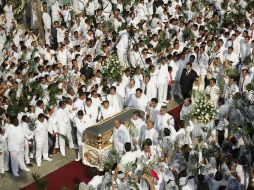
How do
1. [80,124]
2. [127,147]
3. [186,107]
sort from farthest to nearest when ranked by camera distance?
[186,107]
[80,124]
[127,147]

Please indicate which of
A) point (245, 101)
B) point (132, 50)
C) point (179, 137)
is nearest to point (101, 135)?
point (179, 137)

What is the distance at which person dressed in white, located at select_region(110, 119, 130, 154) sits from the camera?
43.0ft

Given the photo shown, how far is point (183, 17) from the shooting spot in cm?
2181

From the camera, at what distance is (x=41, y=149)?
13.9 meters

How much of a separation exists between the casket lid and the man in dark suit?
288 cm

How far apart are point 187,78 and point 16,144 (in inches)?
245

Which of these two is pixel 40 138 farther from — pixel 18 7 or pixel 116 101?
pixel 18 7

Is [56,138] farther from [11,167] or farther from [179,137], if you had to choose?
[179,137]

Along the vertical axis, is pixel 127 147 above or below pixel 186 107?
below

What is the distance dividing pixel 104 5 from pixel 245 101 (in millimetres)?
10587

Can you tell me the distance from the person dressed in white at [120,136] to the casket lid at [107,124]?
0.94 feet

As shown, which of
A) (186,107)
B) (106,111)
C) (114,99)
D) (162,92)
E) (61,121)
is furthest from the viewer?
(162,92)

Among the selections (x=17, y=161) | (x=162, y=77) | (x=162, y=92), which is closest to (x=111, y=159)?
(x=17, y=161)

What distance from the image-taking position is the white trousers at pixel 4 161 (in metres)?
13.5
